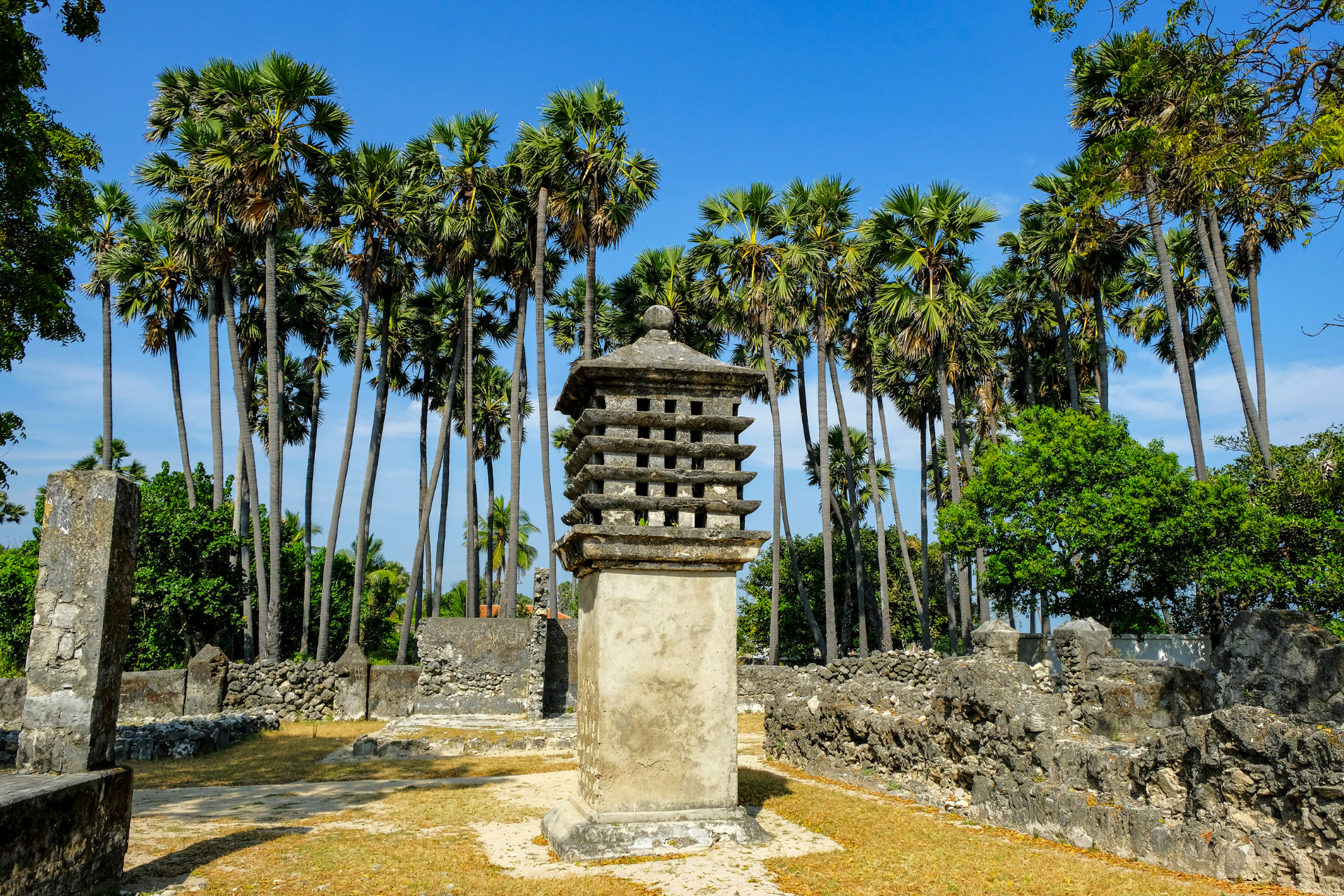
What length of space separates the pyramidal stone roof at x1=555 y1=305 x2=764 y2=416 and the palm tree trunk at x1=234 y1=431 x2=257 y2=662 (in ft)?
69.9

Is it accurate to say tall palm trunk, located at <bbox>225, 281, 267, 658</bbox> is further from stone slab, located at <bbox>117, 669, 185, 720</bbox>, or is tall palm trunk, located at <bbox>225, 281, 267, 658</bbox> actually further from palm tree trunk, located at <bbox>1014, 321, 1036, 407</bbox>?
palm tree trunk, located at <bbox>1014, 321, 1036, 407</bbox>

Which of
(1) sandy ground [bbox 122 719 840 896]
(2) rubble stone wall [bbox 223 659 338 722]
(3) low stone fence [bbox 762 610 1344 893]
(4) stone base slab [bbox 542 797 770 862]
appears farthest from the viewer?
(2) rubble stone wall [bbox 223 659 338 722]

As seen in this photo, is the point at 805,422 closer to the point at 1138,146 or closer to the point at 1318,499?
the point at 1318,499

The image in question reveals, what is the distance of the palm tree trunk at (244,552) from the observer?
2616 cm

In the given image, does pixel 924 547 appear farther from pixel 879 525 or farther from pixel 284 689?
pixel 284 689

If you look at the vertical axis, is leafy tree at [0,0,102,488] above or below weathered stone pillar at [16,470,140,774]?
above

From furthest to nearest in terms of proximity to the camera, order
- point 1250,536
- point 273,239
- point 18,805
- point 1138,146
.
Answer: point 273,239 → point 1250,536 → point 1138,146 → point 18,805

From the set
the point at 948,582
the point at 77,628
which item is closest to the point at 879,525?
the point at 948,582

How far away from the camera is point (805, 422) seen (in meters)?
35.7

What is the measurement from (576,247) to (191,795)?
2060cm

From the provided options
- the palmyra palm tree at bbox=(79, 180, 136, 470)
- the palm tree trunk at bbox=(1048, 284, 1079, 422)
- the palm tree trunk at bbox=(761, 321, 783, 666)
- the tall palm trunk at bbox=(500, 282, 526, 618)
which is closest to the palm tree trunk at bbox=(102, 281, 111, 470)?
the palmyra palm tree at bbox=(79, 180, 136, 470)

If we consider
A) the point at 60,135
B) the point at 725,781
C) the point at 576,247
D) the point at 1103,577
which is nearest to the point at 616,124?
the point at 576,247

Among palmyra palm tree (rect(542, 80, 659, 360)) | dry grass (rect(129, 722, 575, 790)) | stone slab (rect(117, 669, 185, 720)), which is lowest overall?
dry grass (rect(129, 722, 575, 790))

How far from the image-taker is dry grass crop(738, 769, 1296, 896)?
6.14 metres
